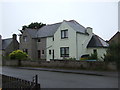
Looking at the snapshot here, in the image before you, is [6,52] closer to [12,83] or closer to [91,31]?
[91,31]

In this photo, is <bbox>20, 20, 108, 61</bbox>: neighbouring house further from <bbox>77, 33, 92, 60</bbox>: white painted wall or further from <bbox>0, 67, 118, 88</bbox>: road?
<bbox>0, 67, 118, 88</bbox>: road

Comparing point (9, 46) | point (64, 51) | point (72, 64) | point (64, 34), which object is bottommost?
point (72, 64)

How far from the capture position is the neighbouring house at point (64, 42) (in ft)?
85.5

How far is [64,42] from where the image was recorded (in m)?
27.2

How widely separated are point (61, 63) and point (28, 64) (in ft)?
21.4

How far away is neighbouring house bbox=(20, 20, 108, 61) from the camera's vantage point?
26.0 m

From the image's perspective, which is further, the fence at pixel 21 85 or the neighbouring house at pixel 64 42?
the neighbouring house at pixel 64 42

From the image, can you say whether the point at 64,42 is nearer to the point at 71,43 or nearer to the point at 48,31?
the point at 71,43

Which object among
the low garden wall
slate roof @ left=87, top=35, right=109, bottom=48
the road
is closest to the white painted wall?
slate roof @ left=87, top=35, right=109, bottom=48

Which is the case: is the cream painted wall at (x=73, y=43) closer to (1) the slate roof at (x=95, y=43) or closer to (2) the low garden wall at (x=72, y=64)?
(1) the slate roof at (x=95, y=43)

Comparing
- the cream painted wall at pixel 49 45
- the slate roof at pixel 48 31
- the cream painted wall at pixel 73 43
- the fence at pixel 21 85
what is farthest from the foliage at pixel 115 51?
the slate roof at pixel 48 31

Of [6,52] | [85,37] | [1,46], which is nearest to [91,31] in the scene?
[85,37]

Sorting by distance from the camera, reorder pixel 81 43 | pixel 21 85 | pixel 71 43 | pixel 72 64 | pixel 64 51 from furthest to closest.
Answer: pixel 64 51 → pixel 81 43 → pixel 71 43 → pixel 72 64 → pixel 21 85

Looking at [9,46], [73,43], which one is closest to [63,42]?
[73,43]
